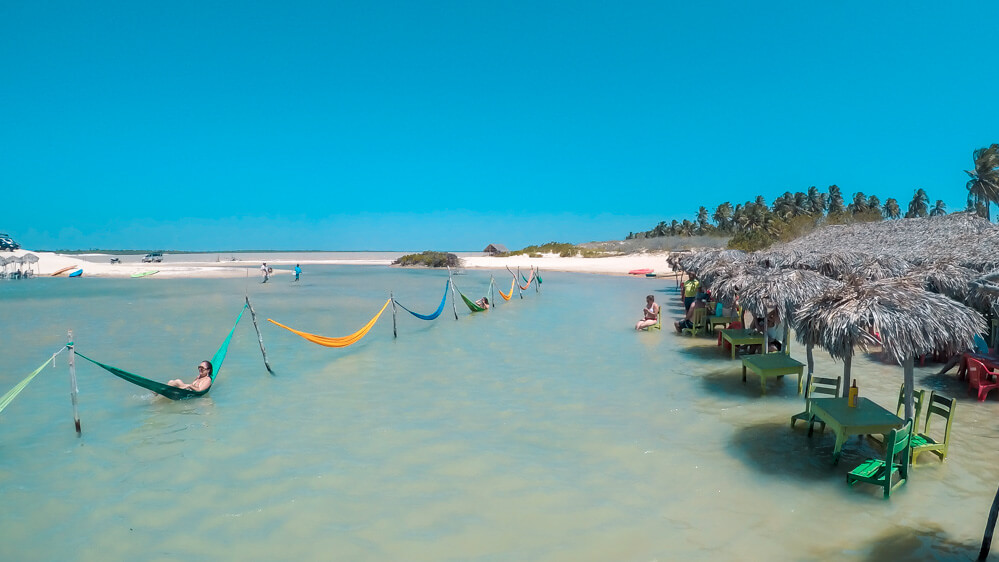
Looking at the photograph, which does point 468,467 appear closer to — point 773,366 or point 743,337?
→ point 773,366

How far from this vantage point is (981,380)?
253 inches

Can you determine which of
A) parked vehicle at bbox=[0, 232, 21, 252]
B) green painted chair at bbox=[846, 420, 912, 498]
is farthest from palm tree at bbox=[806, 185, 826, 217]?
parked vehicle at bbox=[0, 232, 21, 252]

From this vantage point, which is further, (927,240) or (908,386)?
(927,240)

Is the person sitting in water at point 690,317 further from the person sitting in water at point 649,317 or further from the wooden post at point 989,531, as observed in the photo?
the wooden post at point 989,531

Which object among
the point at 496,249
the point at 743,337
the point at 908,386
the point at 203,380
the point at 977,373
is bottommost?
the point at 203,380

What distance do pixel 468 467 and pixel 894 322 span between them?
12.6 feet

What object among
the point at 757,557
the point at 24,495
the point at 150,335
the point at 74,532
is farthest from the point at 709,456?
the point at 150,335

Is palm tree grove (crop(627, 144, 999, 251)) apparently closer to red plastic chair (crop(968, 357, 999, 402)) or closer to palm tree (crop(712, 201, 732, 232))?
palm tree (crop(712, 201, 732, 232))

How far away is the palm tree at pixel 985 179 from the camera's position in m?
31.2

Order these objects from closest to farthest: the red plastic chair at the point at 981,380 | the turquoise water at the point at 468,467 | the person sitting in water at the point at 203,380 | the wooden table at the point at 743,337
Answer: the turquoise water at the point at 468,467 → the red plastic chair at the point at 981,380 → the person sitting in water at the point at 203,380 → the wooden table at the point at 743,337

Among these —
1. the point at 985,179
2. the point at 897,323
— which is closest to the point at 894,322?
the point at 897,323

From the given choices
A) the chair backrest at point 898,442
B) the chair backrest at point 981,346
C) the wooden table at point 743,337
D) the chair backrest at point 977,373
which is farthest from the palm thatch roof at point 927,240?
the chair backrest at point 898,442

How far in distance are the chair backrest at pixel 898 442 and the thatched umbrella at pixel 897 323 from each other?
0.30 meters

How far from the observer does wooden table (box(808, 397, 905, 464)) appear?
447 centimetres
